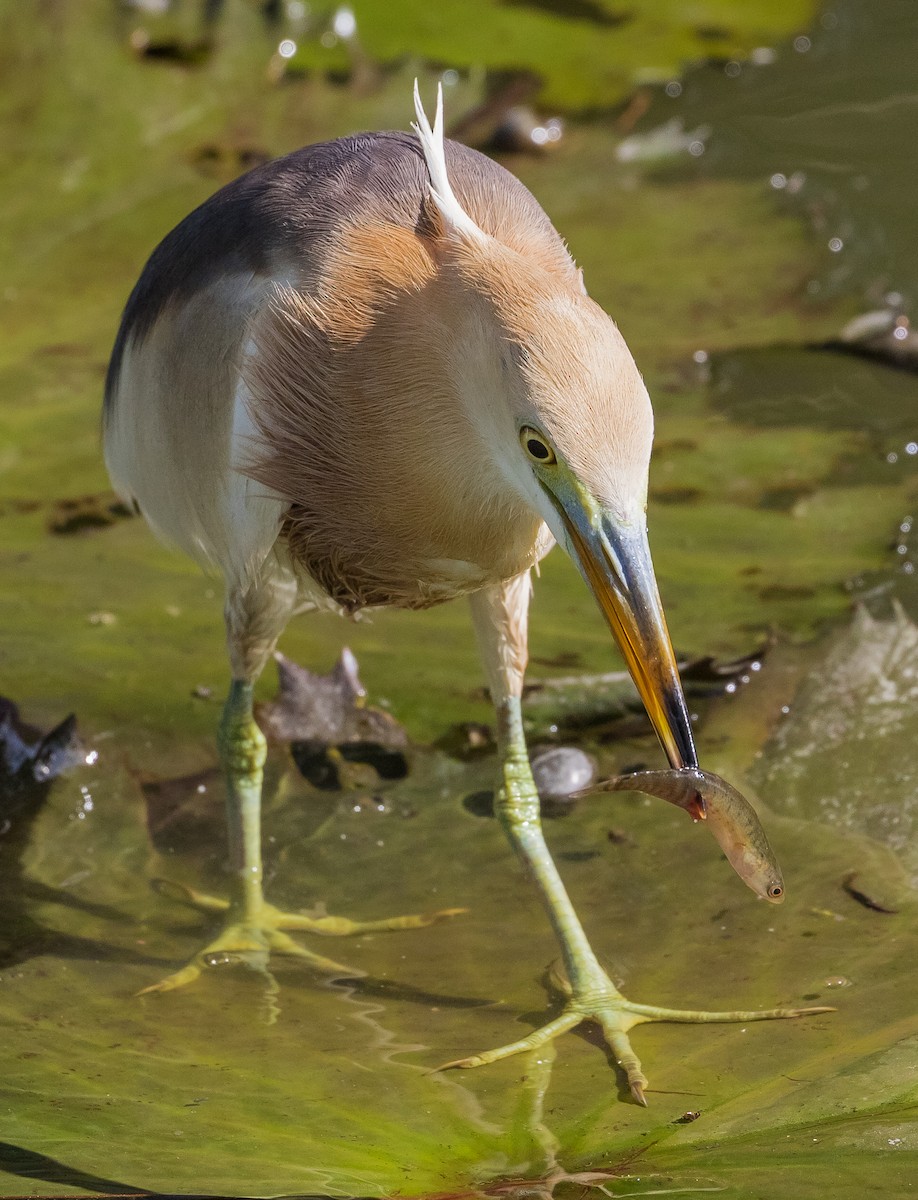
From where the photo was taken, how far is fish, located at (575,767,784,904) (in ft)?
7.83

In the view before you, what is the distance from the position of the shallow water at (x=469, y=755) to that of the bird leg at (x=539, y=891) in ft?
0.18

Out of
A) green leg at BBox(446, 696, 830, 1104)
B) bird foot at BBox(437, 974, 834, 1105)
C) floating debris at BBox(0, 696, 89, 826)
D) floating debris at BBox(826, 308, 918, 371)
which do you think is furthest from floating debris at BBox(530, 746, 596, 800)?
floating debris at BBox(826, 308, 918, 371)

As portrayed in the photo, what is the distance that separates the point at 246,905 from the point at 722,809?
147 cm

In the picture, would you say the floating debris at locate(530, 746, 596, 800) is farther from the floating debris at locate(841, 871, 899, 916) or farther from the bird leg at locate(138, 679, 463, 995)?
the floating debris at locate(841, 871, 899, 916)

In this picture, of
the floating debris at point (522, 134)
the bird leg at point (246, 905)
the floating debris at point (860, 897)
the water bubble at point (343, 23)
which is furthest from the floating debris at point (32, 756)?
the water bubble at point (343, 23)

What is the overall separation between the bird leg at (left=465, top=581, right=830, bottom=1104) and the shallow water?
55 millimetres

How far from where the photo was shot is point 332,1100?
8.98ft

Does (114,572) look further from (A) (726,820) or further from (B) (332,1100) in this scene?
(A) (726,820)

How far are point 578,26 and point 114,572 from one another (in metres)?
4.50

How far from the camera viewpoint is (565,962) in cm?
321

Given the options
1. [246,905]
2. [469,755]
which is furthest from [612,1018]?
[469,755]

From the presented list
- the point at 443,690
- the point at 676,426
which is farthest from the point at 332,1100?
the point at 676,426

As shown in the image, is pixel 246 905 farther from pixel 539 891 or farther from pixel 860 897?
pixel 860 897

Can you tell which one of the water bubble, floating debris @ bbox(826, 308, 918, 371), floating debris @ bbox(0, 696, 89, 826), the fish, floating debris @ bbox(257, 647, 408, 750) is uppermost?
the water bubble
